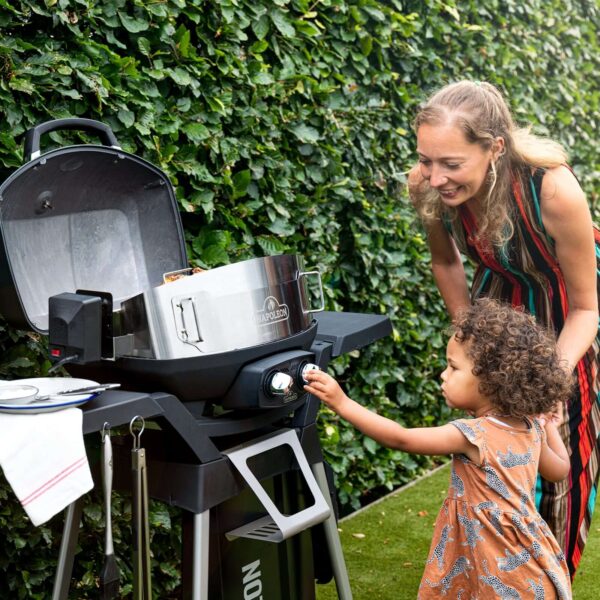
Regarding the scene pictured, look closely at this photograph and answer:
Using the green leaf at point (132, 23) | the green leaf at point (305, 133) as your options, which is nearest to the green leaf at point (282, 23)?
the green leaf at point (305, 133)

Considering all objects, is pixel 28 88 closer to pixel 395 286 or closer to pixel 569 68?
pixel 395 286

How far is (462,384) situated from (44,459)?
38.5 inches

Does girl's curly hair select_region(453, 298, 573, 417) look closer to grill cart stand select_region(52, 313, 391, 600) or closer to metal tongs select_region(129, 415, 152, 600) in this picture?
grill cart stand select_region(52, 313, 391, 600)

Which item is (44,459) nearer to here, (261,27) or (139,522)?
(139,522)

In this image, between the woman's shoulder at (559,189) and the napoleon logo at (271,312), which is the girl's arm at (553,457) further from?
the napoleon logo at (271,312)

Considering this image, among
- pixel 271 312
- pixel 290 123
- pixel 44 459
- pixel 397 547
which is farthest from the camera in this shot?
pixel 397 547

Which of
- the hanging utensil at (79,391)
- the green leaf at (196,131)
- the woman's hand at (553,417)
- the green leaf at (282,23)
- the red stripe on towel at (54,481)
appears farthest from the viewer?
the green leaf at (282,23)

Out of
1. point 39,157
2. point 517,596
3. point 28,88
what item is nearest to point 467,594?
→ point 517,596

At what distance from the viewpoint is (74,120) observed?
1929 mm

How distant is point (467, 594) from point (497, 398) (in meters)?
0.47

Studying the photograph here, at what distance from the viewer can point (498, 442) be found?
193 centimetres

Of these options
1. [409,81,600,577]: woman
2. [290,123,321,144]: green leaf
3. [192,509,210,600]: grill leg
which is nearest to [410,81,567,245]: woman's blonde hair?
[409,81,600,577]: woman

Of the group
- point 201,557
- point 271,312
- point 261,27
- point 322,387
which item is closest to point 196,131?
point 261,27

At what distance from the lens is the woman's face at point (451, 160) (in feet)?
6.97
